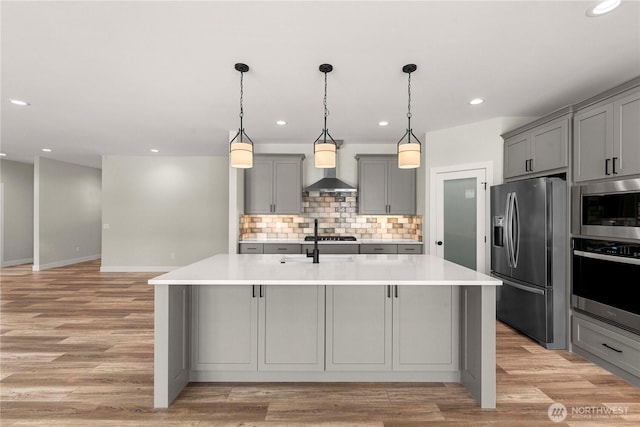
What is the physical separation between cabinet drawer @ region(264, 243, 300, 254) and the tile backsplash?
60 centimetres

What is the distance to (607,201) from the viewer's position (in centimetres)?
273

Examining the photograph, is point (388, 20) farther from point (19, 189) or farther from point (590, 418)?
point (19, 189)

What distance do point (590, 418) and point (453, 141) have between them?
3.40m

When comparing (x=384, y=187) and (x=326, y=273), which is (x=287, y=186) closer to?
(x=384, y=187)

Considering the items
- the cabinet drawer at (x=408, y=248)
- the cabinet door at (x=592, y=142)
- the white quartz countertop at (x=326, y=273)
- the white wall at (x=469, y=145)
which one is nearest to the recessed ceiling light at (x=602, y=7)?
the cabinet door at (x=592, y=142)

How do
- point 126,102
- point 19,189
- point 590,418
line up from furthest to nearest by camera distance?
point 19,189
point 126,102
point 590,418

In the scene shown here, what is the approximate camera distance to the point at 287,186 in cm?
533

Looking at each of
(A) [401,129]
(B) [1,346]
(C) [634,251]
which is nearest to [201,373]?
(B) [1,346]

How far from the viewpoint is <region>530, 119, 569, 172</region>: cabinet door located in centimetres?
316

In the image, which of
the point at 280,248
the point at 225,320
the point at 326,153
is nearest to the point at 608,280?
the point at 326,153

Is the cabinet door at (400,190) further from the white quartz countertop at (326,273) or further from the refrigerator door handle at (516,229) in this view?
the white quartz countertop at (326,273)

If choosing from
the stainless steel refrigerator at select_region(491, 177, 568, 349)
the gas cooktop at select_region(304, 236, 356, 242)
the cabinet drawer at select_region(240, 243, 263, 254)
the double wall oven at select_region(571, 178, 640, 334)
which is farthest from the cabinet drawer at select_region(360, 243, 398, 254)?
the double wall oven at select_region(571, 178, 640, 334)

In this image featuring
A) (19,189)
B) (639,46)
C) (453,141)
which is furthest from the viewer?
(19,189)
